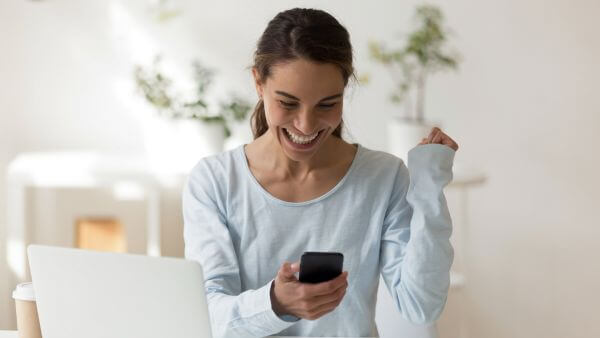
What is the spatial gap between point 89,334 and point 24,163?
193 cm

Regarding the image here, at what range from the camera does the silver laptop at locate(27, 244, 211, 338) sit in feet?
4.21

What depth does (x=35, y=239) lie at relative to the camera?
3451 millimetres

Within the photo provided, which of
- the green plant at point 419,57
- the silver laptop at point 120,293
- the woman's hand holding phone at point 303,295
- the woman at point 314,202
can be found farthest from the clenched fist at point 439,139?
the green plant at point 419,57

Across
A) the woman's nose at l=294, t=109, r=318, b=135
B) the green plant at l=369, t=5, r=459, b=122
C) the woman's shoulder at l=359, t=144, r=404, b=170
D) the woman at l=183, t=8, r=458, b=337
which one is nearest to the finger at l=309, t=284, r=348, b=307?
the woman at l=183, t=8, r=458, b=337

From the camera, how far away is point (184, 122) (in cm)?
313

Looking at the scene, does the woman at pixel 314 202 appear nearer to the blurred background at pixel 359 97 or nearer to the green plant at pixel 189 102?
the green plant at pixel 189 102

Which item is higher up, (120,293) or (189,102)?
(189,102)

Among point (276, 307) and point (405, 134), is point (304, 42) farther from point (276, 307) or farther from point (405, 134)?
point (405, 134)

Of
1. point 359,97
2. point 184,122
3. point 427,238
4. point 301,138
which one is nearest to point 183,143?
point 184,122

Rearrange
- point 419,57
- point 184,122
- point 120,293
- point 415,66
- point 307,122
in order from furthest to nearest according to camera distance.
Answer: point 415,66 < point 419,57 < point 184,122 < point 307,122 < point 120,293

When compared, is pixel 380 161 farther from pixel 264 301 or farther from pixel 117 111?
pixel 117 111

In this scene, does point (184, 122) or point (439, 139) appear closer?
point (439, 139)

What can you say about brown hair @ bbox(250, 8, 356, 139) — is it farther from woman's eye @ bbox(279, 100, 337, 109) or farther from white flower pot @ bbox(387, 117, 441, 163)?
white flower pot @ bbox(387, 117, 441, 163)

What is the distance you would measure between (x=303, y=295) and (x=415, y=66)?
6.66ft
